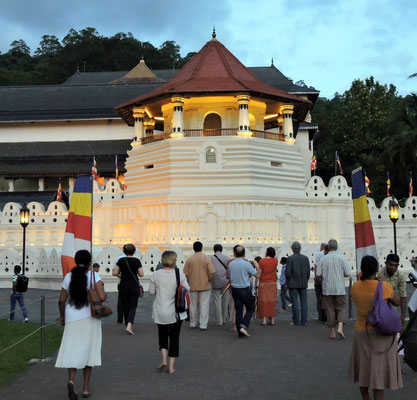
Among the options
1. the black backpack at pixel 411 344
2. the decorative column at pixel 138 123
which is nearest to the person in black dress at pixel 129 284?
the black backpack at pixel 411 344

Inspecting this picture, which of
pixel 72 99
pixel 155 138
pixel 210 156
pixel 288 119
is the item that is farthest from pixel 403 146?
pixel 72 99

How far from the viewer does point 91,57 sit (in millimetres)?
81625

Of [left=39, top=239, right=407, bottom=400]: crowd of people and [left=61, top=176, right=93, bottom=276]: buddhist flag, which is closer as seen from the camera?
[left=39, top=239, right=407, bottom=400]: crowd of people

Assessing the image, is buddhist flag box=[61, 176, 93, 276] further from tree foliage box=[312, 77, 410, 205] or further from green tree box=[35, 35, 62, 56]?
green tree box=[35, 35, 62, 56]

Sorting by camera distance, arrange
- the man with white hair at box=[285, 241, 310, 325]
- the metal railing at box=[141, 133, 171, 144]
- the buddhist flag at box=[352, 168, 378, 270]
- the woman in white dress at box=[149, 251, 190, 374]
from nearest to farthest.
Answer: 1. the woman in white dress at box=[149, 251, 190, 374]
2. the buddhist flag at box=[352, 168, 378, 270]
3. the man with white hair at box=[285, 241, 310, 325]
4. the metal railing at box=[141, 133, 171, 144]

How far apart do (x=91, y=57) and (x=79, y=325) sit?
78100mm

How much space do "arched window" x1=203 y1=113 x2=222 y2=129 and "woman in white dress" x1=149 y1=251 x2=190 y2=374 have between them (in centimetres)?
2241

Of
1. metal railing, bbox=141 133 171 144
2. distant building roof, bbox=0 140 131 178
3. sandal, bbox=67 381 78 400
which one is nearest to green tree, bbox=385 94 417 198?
metal railing, bbox=141 133 171 144

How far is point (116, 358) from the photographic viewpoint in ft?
31.9

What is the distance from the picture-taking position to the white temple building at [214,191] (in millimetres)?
27875

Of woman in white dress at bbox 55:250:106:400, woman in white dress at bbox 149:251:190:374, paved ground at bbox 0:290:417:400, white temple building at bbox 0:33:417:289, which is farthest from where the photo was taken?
white temple building at bbox 0:33:417:289

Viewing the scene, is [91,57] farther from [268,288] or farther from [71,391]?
[71,391]

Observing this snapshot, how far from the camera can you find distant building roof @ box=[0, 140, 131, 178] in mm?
38719

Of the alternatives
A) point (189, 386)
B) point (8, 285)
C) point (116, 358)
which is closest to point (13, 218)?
point (8, 285)
